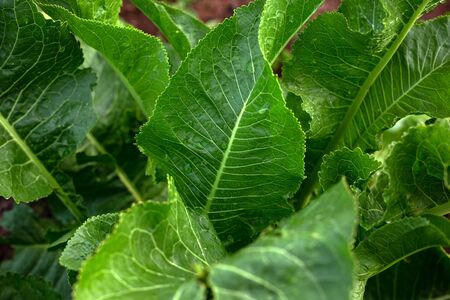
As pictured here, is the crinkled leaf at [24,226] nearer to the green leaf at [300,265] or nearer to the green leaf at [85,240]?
the green leaf at [85,240]

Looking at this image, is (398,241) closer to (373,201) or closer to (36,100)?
(373,201)

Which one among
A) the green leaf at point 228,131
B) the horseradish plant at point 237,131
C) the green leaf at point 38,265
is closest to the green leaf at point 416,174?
the horseradish plant at point 237,131

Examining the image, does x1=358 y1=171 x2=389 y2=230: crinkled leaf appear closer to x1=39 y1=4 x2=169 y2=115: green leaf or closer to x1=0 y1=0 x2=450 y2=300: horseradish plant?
x1=0 y1=0 x2=450 y2=300: horseradish plant

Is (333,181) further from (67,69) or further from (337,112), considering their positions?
(67,69)

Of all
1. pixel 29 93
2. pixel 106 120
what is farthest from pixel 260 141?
pixel 106 120

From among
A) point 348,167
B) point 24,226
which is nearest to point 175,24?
point 348,167

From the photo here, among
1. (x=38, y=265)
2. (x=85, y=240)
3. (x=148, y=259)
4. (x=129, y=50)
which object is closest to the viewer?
(x=148, y=259)
